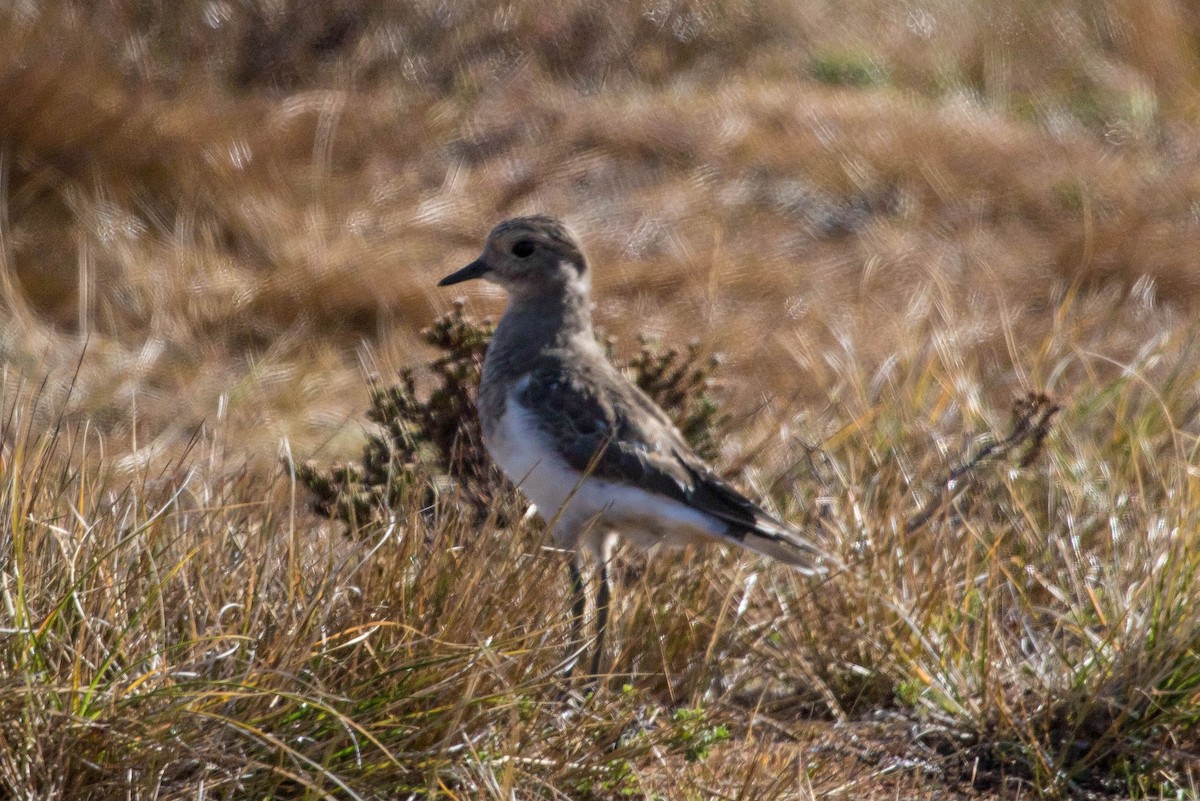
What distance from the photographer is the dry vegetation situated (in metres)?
3.47

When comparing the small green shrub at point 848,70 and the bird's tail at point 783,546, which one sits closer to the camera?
the bird's tail at point 783,546

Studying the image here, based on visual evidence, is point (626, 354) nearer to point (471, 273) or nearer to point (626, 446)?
point (471, 273)

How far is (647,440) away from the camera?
4930 millimetres

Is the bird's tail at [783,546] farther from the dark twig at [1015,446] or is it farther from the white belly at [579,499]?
the dark twig at [1015,446]

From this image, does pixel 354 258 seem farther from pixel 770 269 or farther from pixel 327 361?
pixel 770 269

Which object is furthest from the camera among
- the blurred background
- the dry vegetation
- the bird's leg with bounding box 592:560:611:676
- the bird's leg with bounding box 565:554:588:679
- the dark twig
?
the blurred background

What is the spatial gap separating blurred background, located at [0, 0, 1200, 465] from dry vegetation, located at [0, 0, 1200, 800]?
41mm

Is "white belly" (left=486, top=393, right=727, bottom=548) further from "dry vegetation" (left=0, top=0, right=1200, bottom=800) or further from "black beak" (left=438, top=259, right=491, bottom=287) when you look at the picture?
"black beak" (left=438, top=259, right=491, bottom=287)

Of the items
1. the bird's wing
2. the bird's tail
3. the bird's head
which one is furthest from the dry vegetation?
the bird's head

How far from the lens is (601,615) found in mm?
4664

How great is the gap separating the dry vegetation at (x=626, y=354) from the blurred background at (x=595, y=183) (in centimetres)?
4

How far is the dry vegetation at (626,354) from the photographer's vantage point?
3.47m

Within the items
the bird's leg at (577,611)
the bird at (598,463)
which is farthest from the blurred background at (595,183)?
the bird's leg at (577,611)

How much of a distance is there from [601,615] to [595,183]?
693cm
